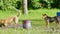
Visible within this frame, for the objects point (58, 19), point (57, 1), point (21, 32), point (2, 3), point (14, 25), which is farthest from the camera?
point (57, 1)

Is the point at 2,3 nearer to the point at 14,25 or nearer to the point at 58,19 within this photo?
the point at 14,25

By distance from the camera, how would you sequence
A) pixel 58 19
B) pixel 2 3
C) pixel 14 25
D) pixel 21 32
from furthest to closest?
pixel 2 3 → pixel 14 25 → pixel 58 19 → pixel 21 32

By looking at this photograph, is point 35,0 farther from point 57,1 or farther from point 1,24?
point 1,24

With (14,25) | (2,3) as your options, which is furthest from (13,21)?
(2,3)

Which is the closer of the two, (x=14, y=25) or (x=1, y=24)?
(x=1, y=24)

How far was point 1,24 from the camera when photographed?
1464cm

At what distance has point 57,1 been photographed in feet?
103

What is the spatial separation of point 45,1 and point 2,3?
5.65 metres

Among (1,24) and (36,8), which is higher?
(1,24)

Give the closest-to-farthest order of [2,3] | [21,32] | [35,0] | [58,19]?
[21,32] < [58,19] < [2,3] < [35,0]

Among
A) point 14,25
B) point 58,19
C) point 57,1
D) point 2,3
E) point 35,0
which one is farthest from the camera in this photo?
point 57,1

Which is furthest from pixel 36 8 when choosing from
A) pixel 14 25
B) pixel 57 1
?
pixel 14 25

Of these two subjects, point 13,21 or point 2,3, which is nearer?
point 13,21

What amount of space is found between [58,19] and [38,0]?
15.7 m
